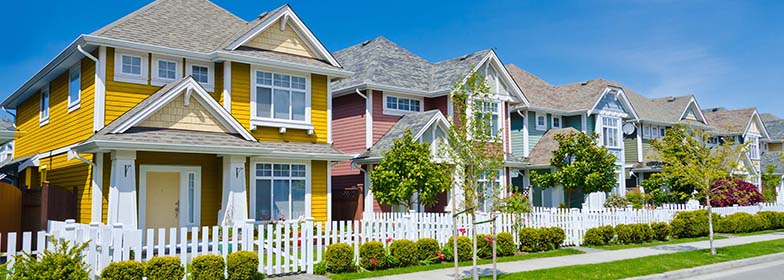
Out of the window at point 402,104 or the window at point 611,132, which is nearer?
the window at point 402,104

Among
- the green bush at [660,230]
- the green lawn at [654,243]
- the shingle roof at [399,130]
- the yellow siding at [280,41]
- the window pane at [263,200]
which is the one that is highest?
the yellow siding at [280,41]

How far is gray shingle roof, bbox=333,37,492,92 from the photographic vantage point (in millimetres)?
25719

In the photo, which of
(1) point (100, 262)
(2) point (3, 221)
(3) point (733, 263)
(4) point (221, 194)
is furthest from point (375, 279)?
(2) point (3, 221)

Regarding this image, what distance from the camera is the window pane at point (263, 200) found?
19547 mm

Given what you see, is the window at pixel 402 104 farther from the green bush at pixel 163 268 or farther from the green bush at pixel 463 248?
the green bush at pixel 163 268

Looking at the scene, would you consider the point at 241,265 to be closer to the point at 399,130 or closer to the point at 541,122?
the point at 399,130

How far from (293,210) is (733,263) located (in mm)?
12656

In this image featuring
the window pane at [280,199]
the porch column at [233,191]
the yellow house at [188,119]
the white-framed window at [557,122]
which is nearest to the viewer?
the yellow house at [188,119]

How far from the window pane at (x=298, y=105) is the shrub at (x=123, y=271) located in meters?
10.0

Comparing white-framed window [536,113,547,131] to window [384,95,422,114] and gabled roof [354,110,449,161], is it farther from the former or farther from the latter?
gabled roof [354,110,449,161]

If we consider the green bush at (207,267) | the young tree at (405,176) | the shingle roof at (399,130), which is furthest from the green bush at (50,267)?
the shingle roof at (399,130)

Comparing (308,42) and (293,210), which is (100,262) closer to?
(293,210)

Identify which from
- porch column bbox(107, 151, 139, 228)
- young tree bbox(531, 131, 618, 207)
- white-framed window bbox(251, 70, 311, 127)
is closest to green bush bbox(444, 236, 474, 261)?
white-framed window bbox(251, 70, 311, 127)

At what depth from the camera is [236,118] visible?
63.1ft
